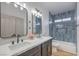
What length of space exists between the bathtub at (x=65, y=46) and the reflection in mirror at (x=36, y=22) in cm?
37

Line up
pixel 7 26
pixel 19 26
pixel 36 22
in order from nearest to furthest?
pixel 7 26 → pixel 19 26 → pixel 36 22

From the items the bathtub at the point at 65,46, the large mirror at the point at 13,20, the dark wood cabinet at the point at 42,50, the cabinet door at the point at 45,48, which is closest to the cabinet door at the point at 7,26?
the large mirror at the point at 13,20

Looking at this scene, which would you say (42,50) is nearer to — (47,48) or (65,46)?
(47,48)

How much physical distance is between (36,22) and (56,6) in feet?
1.68

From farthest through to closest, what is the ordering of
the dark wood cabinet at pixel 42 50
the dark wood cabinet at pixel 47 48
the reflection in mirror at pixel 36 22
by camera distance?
the reflection in mirror at pixel 36 22 → the dark wood cabinet at pixel 47 48 → the dark wood cabinet at pixel 42 50

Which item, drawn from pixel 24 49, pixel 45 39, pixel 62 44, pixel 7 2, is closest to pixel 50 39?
pixel 45 39

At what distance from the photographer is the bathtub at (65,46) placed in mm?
1647

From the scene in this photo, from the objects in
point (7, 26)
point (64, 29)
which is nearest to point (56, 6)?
point (64, 29)

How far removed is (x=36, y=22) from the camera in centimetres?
188

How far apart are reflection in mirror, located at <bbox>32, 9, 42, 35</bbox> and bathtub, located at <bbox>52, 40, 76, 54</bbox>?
37 centimetres

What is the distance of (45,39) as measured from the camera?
5.89ft

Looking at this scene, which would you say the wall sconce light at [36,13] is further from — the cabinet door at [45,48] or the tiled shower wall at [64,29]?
the cabinet door at [45,48]

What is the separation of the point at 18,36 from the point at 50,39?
2.05 feet

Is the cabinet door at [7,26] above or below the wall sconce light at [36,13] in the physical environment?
below
